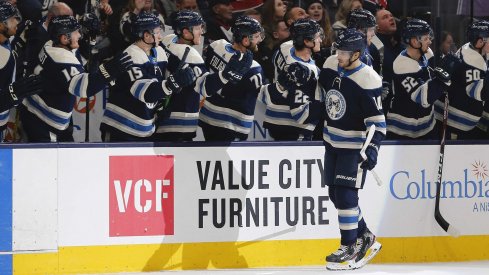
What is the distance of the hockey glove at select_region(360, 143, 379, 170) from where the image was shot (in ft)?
25.7

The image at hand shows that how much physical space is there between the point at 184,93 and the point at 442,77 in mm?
1630

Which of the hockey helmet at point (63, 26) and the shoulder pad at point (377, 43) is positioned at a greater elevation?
the hockey helmet at point (63, 26)

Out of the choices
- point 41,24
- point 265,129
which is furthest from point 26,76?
point 265,129

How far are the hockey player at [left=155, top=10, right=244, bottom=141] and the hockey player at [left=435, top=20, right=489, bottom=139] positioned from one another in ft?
5.46

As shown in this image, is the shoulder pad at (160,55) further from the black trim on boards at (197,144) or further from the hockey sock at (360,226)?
the hockey sock at (360,226)

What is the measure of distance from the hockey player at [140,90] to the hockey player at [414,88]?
150cm

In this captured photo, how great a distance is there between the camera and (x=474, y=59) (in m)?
8.92

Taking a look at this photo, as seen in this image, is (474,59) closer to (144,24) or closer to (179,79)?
(179,79)

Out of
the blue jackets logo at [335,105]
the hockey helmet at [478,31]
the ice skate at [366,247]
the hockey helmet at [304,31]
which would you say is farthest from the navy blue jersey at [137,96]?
the hockey helmet at [478,31]

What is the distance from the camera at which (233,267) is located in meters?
8.26

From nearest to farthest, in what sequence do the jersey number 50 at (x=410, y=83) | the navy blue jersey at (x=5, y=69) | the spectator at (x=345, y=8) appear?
the navy blue jersey at (x=5, y=69), the jersey number 50 at (x=410, y=83), the spectator at (x=345, y=8)

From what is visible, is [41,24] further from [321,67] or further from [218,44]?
[321,67]

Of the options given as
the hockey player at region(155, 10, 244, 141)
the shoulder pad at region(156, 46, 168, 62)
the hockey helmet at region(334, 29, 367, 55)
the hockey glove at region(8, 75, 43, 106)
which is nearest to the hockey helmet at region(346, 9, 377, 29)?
the hockey helmet at region(334, 29, 367, 55)

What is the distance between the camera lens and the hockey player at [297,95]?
859 cm
